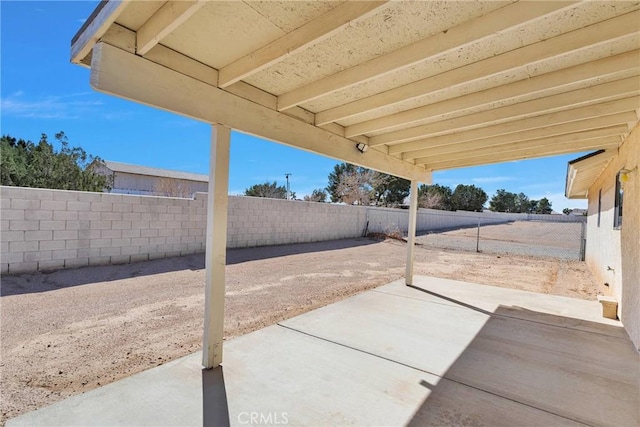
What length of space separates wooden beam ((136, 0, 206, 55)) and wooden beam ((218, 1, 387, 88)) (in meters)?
0.60

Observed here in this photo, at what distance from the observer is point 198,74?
2496mm

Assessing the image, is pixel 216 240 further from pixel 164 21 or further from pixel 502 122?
pixel 502 122

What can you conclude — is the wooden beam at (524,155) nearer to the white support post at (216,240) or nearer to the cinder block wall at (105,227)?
the white support post at (216,240)

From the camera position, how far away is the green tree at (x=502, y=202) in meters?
41.1

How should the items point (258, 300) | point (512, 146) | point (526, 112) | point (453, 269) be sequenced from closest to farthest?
point (526, 112) < point (512, 146) < point (258, 300) < point (453, 269)

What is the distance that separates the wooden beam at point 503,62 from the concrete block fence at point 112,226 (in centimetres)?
615

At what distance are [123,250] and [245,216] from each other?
149 inches

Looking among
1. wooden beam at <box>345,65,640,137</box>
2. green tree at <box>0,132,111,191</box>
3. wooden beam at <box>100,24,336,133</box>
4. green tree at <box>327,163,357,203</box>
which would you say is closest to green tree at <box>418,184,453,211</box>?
green tree at <box>327,163,357,203</box>

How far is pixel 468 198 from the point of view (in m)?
38.7

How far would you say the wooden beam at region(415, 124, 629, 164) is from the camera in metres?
3.91

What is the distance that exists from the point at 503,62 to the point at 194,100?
2.37 meters

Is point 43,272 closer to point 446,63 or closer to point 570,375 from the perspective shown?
point 446,63

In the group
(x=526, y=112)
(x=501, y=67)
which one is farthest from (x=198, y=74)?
(x=526, y=112)

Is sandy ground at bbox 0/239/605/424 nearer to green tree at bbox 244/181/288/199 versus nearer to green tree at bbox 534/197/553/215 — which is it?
green tree at bbox 244/181/288/199
